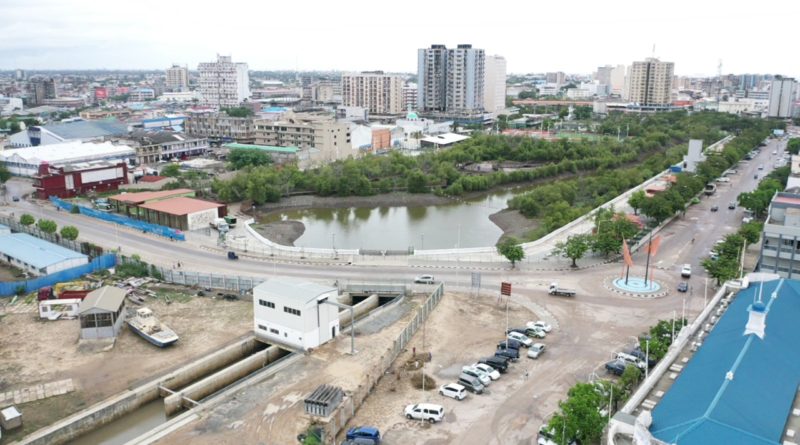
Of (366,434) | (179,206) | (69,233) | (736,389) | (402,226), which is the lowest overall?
(402,226)

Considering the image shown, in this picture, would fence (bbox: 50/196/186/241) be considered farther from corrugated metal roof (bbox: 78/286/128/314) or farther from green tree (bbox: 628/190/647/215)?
green tree (bbox: 628/190/647/215)

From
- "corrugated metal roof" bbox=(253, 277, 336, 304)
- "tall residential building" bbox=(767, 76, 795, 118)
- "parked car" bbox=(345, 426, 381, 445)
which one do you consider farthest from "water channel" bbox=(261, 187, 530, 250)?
"tall residential building" bbox=(767, 76, 795, 118)

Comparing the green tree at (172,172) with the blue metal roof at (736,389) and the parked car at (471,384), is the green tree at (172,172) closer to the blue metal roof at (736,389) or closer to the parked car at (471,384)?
the parked car at (471,384)

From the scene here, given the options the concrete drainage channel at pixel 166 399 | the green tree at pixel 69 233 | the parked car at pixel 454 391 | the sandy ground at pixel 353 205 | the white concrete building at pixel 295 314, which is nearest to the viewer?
the concrete drainage channel at pixel 166 399

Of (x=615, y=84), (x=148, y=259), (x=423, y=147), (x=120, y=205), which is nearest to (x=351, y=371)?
(x=148, y=259)

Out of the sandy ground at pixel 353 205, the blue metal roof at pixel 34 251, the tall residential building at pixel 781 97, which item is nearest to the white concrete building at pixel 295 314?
the blue metal roof at pixel 34 251

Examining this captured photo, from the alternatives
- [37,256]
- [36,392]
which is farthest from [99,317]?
[37,256]

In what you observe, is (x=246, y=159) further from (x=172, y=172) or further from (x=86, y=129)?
(x=86, y=129)
